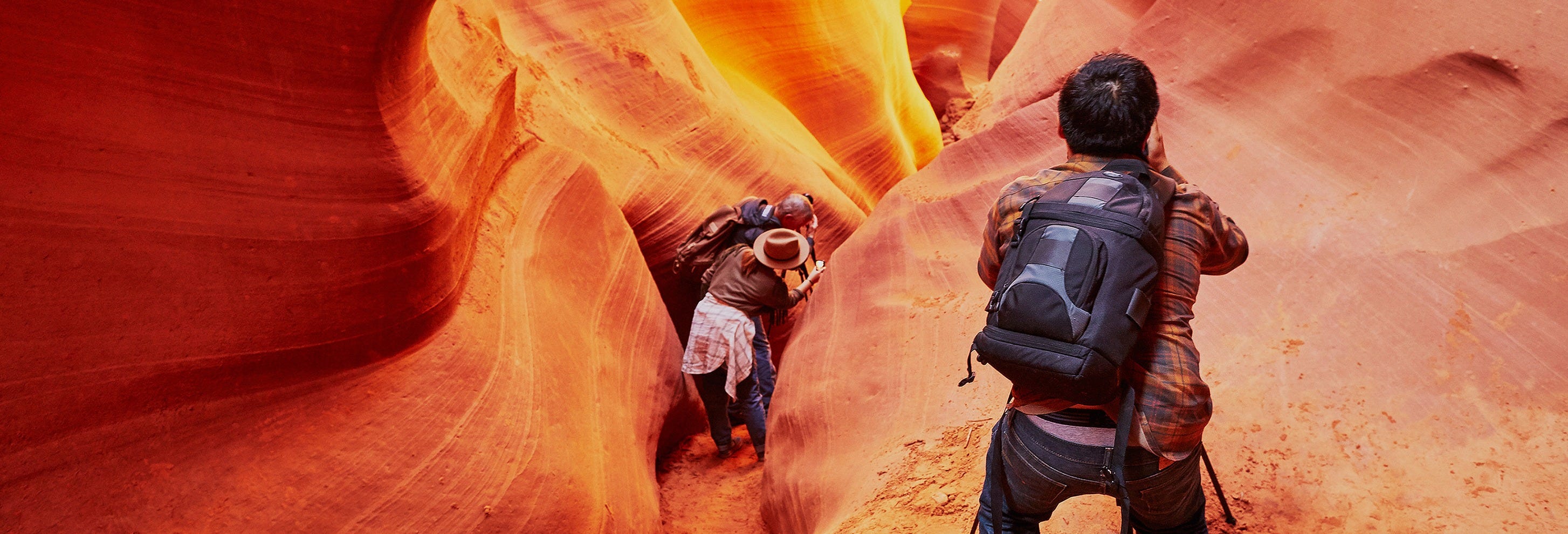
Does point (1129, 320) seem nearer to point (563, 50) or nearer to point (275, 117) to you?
point (275, 117)

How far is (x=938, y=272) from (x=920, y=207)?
28.3 inches

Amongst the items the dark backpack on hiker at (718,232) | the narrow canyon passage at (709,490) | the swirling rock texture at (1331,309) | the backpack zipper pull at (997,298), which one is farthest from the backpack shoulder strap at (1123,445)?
the dark backpack on hiker at (718,232)

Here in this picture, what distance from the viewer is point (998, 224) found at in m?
2.11

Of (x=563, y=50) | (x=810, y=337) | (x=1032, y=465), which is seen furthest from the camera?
(x=563, y=50)

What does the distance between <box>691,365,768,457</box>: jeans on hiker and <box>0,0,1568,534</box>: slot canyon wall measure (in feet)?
1.07

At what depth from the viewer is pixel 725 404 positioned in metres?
5.62

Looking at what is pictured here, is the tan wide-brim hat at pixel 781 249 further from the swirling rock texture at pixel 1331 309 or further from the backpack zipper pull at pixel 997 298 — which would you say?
the backpack zipper pull at pixel 997 298

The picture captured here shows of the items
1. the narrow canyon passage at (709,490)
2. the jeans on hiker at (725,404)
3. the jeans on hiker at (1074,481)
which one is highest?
the jeans on hiker at (1074,481)

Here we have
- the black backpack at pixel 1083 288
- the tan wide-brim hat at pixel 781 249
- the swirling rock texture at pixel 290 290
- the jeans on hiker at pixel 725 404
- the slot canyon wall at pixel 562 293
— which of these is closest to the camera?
the black backpack at pixel 1083 288

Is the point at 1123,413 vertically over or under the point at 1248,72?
over

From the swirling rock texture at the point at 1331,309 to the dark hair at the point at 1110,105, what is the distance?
1493mm

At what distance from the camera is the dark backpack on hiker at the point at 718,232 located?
5.62m

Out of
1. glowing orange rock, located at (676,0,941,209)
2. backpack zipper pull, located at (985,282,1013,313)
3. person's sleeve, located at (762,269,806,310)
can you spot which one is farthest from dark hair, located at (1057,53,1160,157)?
glowing orange rock, located at (676,0,941,209)

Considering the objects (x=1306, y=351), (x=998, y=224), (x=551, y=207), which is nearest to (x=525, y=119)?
(x=551, y=207)
